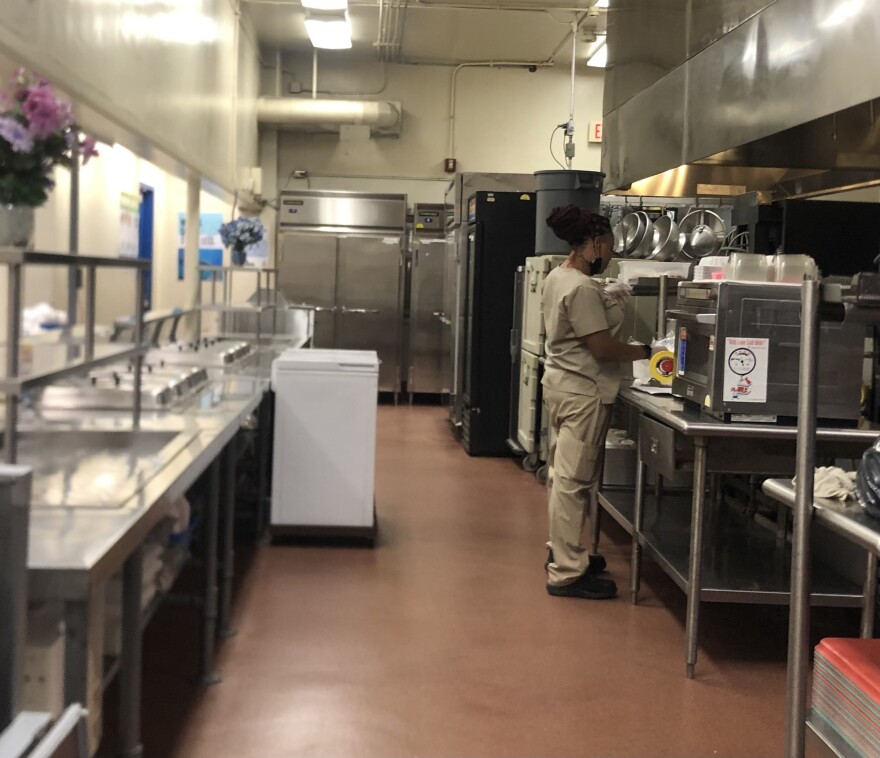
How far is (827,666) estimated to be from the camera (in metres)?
1.54

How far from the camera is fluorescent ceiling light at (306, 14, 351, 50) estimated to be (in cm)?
719

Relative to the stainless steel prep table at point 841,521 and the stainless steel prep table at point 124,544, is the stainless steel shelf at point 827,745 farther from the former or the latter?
the stainless steel prep table at point 124,544

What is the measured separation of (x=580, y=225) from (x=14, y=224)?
220 centimetres

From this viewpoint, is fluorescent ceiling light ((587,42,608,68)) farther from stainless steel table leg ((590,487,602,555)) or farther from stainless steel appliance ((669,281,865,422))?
stainless steel appliance ((669,281,865,422))

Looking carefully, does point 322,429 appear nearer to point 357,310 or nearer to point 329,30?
point 329,30

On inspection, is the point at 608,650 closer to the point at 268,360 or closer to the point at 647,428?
the point at 647,428

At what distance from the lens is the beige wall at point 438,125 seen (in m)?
9.56

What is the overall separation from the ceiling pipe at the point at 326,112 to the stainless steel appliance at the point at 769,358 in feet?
21.4

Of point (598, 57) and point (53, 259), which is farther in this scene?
point (598, 57)

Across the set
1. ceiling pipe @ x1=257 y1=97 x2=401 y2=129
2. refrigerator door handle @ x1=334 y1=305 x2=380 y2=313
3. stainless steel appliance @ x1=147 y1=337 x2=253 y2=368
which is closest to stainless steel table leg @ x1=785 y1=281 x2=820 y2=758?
stainless steel appliance @ x1=147 y1=337 x2=253 y2=368

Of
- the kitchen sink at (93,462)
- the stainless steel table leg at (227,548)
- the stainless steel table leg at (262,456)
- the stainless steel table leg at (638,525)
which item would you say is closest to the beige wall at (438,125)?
the stainless steel table leg at (262,456)

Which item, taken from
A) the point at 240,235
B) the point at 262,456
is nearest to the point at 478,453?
the point at 240,235

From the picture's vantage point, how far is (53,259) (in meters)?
1.85

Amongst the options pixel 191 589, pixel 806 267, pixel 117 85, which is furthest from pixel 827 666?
pixel 117 85
